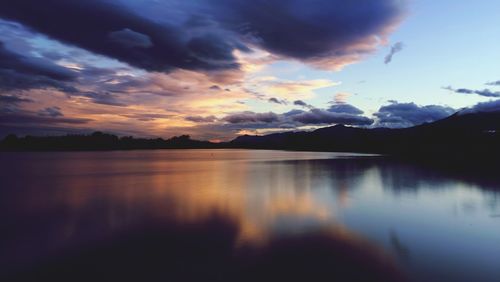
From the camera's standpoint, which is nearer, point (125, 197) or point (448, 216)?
point (448, 216)

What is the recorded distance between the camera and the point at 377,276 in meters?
9.73

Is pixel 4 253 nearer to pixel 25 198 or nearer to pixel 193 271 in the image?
pixel 193 271

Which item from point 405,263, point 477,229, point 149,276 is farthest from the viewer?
point 477,229

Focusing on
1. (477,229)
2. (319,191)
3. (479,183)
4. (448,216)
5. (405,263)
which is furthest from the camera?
(479,183)

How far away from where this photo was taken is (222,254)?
11.5 metres

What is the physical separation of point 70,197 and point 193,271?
69.1ft

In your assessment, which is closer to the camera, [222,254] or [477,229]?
[222,254]

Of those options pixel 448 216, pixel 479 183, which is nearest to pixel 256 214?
pixel 448 216

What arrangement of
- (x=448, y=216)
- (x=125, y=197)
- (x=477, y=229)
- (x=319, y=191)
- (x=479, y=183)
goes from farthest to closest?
(x=479, y=183)
(x=319, y=191)
(x=125, y=197)
(x=448, y=216)
(x=477, y=229)

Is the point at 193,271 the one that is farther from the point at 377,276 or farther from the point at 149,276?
the point at 377,276

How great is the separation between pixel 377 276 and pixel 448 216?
38.7ft

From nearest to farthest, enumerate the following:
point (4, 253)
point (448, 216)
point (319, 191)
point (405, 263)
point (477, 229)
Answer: point (405, 263) < point (4, 253) < point (477, 229) < point (448, 216) < point (319, 191)

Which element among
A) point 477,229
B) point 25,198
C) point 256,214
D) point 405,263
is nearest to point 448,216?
point 477,229

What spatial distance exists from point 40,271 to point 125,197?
16.4 metres
